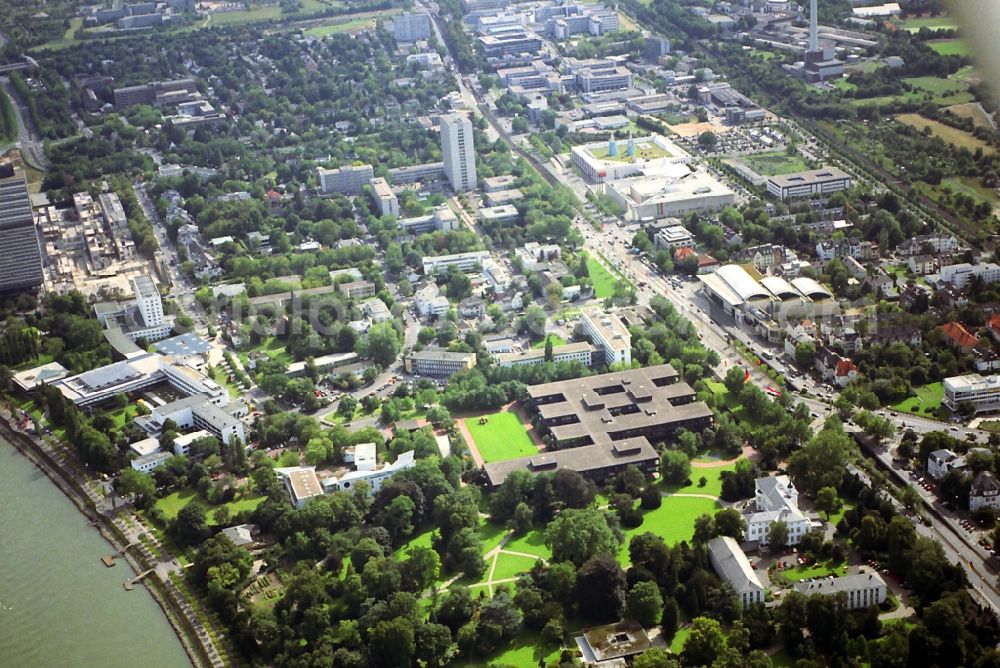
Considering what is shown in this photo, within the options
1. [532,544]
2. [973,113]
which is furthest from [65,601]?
[973,113]

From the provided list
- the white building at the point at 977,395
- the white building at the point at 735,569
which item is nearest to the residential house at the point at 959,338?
the white building at the point at 977,395

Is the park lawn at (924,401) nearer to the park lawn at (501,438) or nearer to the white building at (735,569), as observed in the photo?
the white building at (735,569)

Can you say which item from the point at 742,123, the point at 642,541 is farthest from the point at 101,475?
the point at 742,123

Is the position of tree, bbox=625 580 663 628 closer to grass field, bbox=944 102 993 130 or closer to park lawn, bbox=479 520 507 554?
park lawn, bbox=479 520 507 554

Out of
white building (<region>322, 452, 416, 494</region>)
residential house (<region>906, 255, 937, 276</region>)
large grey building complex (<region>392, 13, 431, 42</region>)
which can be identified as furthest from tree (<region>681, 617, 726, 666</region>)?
large grey building complex (<region>392, 13, 431, 42</region>)

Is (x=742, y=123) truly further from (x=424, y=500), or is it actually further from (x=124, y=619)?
(x=124, y=619)
